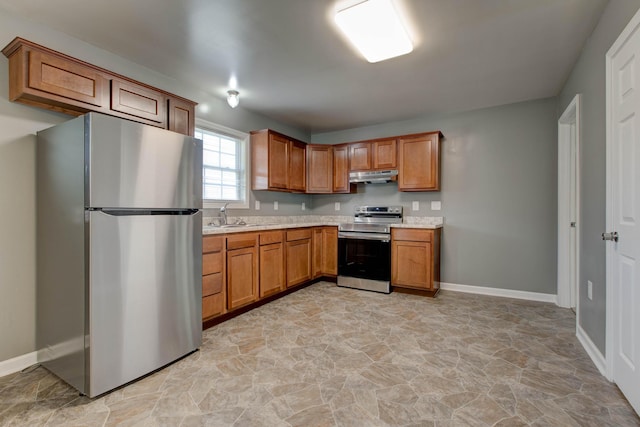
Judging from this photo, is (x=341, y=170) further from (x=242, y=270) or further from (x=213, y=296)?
(x=213, y=296)

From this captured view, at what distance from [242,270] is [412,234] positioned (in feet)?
7.20

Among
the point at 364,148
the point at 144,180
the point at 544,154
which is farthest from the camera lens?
the point at 364,148

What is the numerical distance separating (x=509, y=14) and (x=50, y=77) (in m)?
3.22

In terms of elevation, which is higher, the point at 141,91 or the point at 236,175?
the point at 141,91

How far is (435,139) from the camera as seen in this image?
409cm

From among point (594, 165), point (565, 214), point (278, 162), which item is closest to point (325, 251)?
point (278, 162)

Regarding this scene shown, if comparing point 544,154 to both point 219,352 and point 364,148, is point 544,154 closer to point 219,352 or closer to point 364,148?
point 364,148

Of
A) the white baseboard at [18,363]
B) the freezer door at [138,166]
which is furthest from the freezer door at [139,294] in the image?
the white baseboard at [18,363]

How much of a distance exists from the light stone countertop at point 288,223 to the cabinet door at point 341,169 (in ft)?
1.84

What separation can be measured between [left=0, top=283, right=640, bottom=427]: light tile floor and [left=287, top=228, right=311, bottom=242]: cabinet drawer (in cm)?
123

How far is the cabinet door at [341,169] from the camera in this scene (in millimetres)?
4766

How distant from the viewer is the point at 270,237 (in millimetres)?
3637

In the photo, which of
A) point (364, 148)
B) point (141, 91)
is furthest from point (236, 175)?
point (364, 148)

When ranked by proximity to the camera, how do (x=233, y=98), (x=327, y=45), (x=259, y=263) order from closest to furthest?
(x=327, y=45) < (x=233, y=98) < (x=259, y=263)
